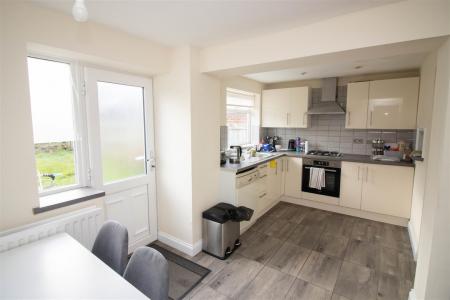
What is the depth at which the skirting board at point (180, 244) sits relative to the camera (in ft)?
8.53

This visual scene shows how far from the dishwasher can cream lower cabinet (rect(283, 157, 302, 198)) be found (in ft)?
2.43

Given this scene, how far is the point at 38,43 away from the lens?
1.62 m

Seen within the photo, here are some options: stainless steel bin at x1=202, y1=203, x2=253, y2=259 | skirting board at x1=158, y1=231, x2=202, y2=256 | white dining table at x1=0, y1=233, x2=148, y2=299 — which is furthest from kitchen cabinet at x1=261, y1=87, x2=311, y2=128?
white dining table at x1=0, y1=233, x2=148, y2=299

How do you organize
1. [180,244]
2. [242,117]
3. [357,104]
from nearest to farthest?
1. [180,244]
2. [357,104]
3. [242,117]

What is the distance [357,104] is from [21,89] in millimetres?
4132

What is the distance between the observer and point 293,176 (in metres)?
4.04

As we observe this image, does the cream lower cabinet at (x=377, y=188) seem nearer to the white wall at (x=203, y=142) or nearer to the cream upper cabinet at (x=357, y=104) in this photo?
the cream upper cabinet at (x=357, y=104)

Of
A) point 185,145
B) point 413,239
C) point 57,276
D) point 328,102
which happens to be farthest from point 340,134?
point 57,276

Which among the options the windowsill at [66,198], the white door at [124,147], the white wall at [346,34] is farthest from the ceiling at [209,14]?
the windowsill at [66,198]

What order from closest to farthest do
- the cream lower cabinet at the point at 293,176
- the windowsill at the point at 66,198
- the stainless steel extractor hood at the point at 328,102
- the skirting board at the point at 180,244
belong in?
the windowsill at the point at 66,198 < the skirting board at the point at 180,244 < the stainless steel extractor hood at the point at 328,102 < the cream lower cabinet at the point at 293,176

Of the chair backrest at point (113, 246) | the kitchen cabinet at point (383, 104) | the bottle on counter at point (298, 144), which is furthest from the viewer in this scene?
the bottle on counter at point (298, 144)

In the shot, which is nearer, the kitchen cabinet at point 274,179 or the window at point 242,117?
the kitchen cabinet at point 274,179

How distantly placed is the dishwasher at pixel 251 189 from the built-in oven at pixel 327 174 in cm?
87

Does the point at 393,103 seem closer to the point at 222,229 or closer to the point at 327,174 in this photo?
the point at 327,174
